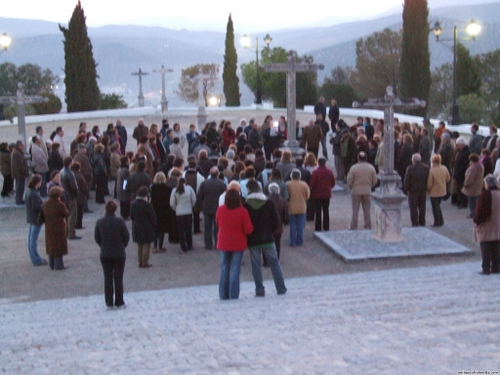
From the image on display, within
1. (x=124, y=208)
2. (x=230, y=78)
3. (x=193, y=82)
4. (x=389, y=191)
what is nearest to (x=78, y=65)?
(x=230, y=78)

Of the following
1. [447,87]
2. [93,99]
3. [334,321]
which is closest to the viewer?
[334,321]

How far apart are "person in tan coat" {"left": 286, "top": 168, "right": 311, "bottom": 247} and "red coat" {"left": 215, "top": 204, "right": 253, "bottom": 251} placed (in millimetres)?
3947

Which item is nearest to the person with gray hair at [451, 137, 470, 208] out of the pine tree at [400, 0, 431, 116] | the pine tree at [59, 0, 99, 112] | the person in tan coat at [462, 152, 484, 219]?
the person in tan coat at [462, 152, 484, 219]

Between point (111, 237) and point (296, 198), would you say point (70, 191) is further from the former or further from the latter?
point (111, 237)

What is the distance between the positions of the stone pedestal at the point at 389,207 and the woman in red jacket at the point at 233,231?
420cm

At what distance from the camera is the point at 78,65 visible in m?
41.9

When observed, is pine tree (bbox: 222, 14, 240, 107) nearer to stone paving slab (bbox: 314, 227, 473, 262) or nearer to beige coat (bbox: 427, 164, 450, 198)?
beige coat (bbox: 427, 164, 450, 198)

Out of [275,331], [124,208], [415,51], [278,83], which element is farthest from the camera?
[278,83]

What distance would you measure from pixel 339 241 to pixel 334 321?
5707mm

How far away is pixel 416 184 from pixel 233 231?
6233 mm

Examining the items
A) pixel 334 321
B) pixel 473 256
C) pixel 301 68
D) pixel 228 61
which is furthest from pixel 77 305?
pixel 228 61

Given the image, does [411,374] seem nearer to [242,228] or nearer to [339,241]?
[242,228]

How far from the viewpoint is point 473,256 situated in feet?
42.7

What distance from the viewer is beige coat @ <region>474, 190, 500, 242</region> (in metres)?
11.1
